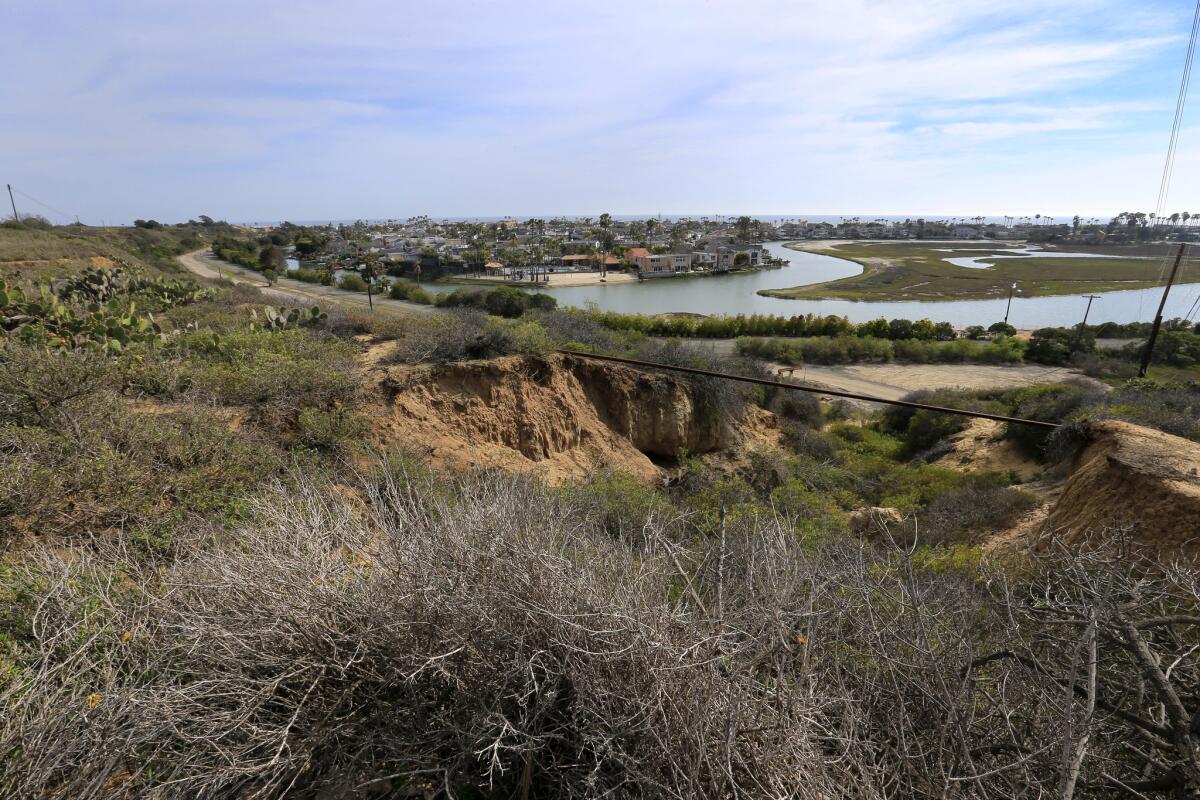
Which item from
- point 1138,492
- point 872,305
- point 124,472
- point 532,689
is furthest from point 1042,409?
point 872,305

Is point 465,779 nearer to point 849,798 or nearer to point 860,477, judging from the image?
point 849,798

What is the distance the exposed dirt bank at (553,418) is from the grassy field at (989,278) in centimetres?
5379

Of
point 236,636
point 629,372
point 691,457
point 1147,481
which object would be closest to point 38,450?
point 236,636

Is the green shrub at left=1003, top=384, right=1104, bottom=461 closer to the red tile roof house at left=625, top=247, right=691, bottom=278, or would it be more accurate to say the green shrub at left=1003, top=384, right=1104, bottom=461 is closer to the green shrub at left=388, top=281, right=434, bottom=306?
the green shrub at left=388, top=281, right=434, bottom=306

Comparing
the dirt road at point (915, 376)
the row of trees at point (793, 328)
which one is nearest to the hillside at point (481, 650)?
the dirt road at point (915, 376)

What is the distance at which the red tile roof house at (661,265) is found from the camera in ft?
263

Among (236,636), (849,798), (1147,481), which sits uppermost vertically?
(236,636)

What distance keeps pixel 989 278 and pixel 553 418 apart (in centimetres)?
8916

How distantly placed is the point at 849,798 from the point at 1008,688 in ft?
5.17

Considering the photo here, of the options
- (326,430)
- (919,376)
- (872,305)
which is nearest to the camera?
(326,430)

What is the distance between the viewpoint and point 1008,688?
3098 millimetres

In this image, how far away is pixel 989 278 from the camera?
7700cm

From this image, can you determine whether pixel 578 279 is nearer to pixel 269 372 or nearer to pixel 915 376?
pixel 915 376

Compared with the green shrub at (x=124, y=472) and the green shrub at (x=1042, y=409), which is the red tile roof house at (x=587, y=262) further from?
the green shrub at (x=124, y=472)
